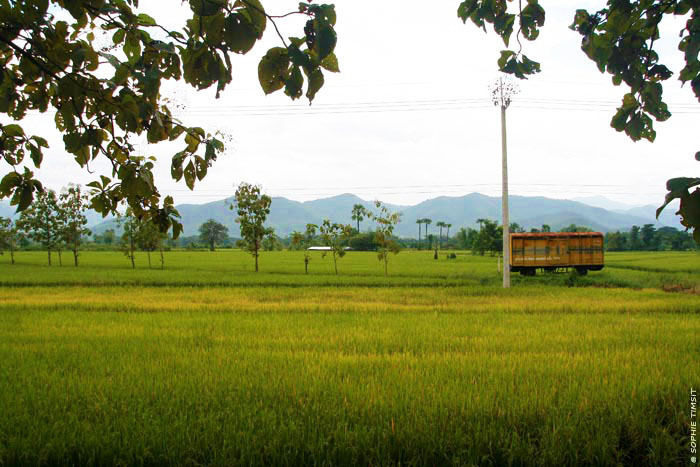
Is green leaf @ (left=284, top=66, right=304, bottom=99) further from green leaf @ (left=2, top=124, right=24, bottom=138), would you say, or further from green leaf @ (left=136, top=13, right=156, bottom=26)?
green leaf @ (left=2, top=124, right=24, bottom=138)

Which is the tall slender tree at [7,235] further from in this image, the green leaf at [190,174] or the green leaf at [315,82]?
the green leaf at [315,82]

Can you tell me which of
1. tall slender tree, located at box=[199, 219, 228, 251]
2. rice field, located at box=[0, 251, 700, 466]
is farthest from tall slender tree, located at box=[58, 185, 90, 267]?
tall slender tree, located at box=[199, 219, 228, 251]

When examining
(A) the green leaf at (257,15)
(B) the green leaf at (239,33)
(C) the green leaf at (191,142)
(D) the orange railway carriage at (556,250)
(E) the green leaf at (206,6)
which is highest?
(E) the green leaf at (206,6)

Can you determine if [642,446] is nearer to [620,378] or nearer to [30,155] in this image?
[620,378]

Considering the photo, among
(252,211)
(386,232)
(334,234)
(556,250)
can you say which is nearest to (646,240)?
(556,250)

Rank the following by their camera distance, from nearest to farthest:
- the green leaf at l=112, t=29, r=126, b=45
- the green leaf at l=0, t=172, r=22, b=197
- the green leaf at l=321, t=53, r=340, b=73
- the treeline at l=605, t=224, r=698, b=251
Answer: the green leaf at l=321, t=53, r=340, b=73 → the green leaf at l=112, t=29, r=126, b=45 → the green leaf at l=0, t=172, r=22, b=197 → the treeline at l=605, t=224, r=698, b=251

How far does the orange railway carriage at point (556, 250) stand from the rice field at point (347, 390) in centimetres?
1659

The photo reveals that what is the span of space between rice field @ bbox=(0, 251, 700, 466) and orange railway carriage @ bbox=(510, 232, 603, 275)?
16.6 meters

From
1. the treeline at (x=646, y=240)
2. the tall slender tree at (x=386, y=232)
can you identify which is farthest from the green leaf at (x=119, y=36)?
the treeline at (x=646, y=240)

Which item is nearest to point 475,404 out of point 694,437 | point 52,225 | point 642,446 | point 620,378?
point 642,446

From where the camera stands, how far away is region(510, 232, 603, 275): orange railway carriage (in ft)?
87.9

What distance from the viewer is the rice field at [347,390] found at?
11.1 feet

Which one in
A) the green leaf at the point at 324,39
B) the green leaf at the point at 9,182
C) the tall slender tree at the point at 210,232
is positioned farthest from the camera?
the tall slender tree at the point at 210,232

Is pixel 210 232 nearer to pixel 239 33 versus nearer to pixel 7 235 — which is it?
pixel 7 235
